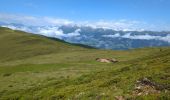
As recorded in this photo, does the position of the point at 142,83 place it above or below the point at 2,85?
above

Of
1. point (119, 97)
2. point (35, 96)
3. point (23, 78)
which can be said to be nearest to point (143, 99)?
point (119, 97)

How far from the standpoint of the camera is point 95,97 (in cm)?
→ 2702

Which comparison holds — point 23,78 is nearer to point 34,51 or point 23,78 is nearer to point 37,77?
point 37,77

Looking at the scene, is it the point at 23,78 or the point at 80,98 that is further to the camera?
the point at 23,78

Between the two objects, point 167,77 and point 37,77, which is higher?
point 167,77

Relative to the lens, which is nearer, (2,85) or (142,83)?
(142,83)

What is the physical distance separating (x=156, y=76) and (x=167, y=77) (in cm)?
119

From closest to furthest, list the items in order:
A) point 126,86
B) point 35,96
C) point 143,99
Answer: point 143,99 → point 126,86 → point 35,96

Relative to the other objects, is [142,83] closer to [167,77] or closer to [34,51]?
[167,77]

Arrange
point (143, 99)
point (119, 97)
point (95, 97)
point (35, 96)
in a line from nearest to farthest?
1. point (143, 99)
2. point (119, 97)
3. point (95, 97)
4. point (35, 96)

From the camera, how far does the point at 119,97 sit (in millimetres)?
25094

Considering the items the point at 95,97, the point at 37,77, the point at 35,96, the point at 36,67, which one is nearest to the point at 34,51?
the point at 36,67

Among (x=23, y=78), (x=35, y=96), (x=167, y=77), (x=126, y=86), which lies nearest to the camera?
(x=126, y=86)

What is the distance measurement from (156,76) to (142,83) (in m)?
4.17
